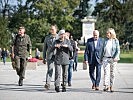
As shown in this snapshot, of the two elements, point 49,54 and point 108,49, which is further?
point 49,54

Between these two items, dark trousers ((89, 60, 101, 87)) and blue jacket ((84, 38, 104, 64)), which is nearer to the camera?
dark trousers ((89, 60, 101, 87))

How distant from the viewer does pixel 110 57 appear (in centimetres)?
1518

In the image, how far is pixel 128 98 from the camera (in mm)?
13078

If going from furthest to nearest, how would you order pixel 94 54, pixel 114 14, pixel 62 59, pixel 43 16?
pixel 114 14 → pixel 43 16 → pixel 94 54 → pixel 62 59

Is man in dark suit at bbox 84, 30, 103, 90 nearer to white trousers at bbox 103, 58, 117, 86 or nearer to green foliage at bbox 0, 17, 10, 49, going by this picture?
white trousers at bbox 103, 58, 117, 86

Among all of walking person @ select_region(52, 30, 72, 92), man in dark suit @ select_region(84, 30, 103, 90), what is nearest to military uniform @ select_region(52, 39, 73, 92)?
walking person @ select_region(52, 30, 72, 92)

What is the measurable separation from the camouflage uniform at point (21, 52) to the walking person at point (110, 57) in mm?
2961

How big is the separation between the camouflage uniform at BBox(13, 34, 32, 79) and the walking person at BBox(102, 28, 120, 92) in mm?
2961

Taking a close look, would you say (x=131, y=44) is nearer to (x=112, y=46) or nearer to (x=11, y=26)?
(x=11, y=26)

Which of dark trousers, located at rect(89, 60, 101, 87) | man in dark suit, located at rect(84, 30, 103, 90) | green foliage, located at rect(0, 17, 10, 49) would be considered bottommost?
dark trousers, located at rect(89, 60, 101, 87)

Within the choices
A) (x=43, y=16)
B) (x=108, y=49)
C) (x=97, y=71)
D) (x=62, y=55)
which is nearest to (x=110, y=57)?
(x=108, y=49)

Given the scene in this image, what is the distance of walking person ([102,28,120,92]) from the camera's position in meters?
15.1

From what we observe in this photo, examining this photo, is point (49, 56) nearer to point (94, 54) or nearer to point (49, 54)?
point (49, 54)

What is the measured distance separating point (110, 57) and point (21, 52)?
326cm
